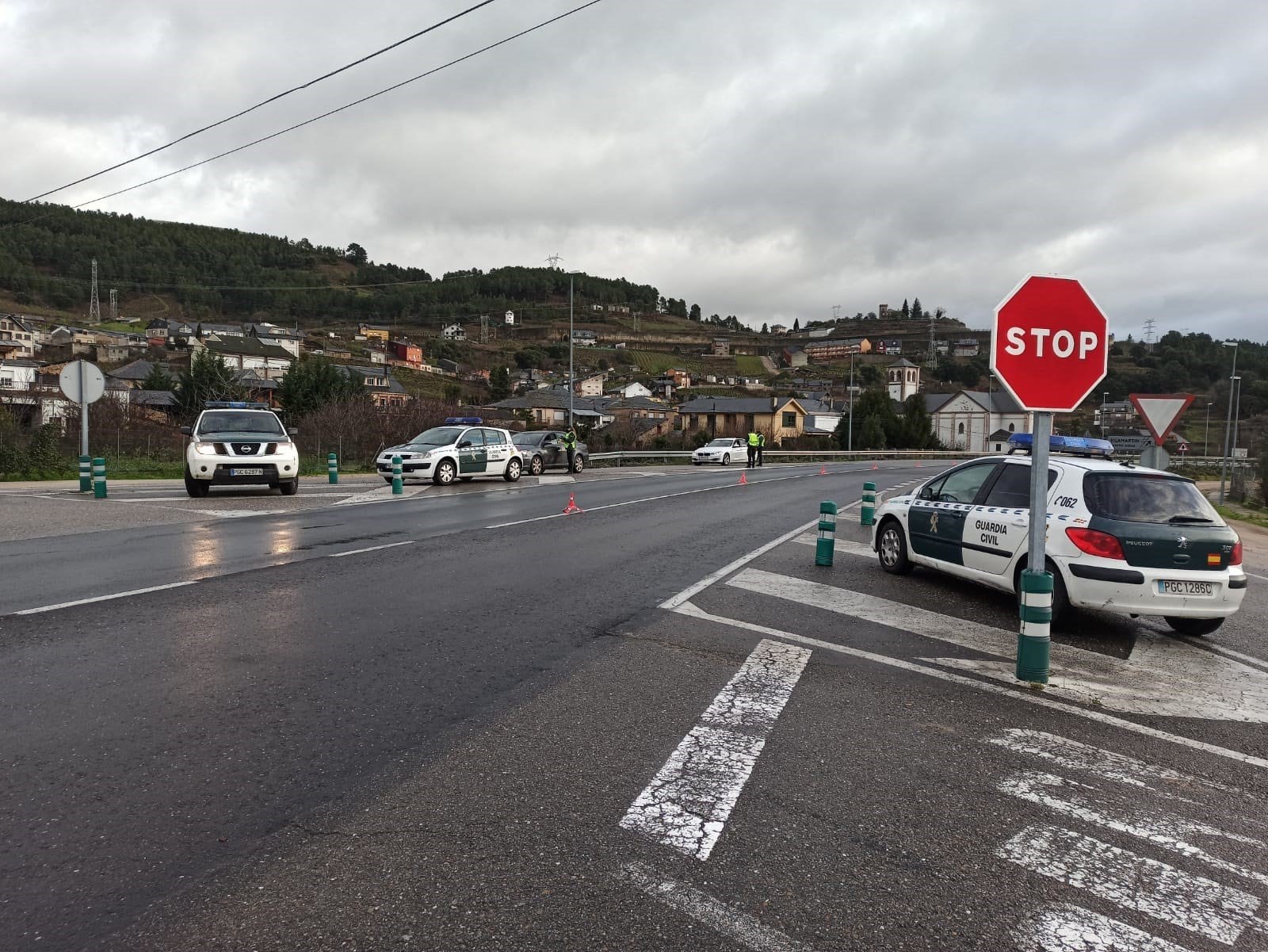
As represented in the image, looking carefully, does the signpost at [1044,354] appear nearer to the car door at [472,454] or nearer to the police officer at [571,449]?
the car door at [472,454]

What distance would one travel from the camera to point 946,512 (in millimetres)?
9094

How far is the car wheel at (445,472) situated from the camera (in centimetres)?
2312

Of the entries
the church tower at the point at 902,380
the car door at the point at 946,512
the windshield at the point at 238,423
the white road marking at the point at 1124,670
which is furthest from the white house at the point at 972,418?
the white road marking at the point at 1124,670

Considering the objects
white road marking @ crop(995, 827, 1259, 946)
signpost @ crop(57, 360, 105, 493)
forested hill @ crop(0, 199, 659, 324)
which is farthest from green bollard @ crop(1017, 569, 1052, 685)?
forested hill @ crop(0, 199, 659, 324)

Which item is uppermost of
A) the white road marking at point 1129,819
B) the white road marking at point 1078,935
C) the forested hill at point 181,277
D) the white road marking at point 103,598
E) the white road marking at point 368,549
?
the forested hill at point 181,277

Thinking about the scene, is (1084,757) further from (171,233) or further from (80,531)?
(171,233)

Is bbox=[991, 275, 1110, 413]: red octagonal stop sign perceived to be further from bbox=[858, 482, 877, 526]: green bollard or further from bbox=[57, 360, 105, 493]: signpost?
bbox=[57, 360, 105, 493]: signpost

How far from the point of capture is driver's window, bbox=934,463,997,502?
8.78 metres

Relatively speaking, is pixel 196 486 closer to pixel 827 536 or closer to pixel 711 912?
pixel 827 536

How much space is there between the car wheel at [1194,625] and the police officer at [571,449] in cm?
2505

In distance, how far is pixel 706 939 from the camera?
8.95 ft

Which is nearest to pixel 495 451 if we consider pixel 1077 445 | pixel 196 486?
pixel 196 486

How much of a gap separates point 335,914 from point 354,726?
1766 millimetres

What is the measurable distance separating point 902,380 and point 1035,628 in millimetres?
153324
